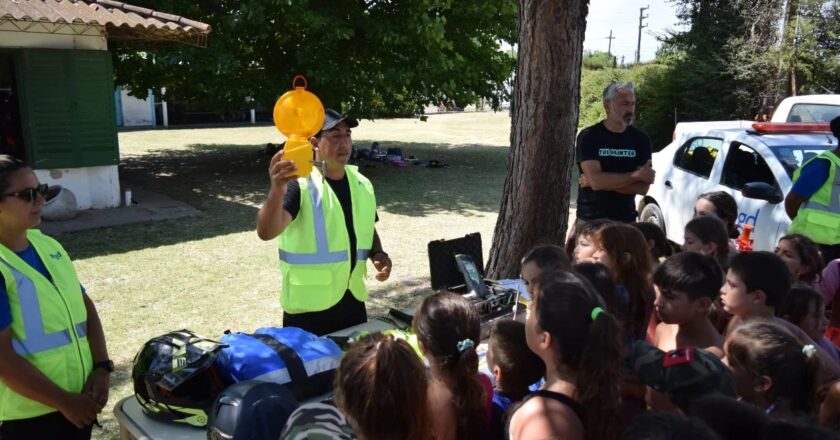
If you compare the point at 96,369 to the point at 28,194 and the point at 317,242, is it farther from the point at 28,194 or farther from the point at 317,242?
the point at 317,242

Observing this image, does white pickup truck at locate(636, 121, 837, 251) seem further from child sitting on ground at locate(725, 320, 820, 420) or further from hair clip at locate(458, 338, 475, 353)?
hair clip at locate(458, 338, 475, 353)

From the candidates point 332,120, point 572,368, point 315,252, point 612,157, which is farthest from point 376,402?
point 612,157

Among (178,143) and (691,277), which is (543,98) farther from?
(178,143)

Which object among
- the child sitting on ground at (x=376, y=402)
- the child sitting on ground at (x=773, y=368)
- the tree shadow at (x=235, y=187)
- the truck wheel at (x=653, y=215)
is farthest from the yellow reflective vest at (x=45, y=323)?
the truck wheel at (x=653, y=215)

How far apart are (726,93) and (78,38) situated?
60.0ft

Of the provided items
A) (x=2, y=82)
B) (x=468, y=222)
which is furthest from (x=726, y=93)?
(x=2, y=82)

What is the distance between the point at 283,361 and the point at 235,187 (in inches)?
418

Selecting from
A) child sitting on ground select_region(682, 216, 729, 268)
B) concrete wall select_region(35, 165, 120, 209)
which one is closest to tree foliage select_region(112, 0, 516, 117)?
concrete wall select_region(35, 165, 120, 209)

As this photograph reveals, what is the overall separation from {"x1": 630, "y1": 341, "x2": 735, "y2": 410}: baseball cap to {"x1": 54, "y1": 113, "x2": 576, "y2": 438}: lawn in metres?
3.14

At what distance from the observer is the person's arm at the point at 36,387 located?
2217 millimetres

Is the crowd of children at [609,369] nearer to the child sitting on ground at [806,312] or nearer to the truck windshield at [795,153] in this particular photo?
the child sitting on ground at [806,312]

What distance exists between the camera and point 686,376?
6.03ft

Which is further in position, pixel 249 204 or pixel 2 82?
pixel 2 82

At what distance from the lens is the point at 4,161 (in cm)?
245
